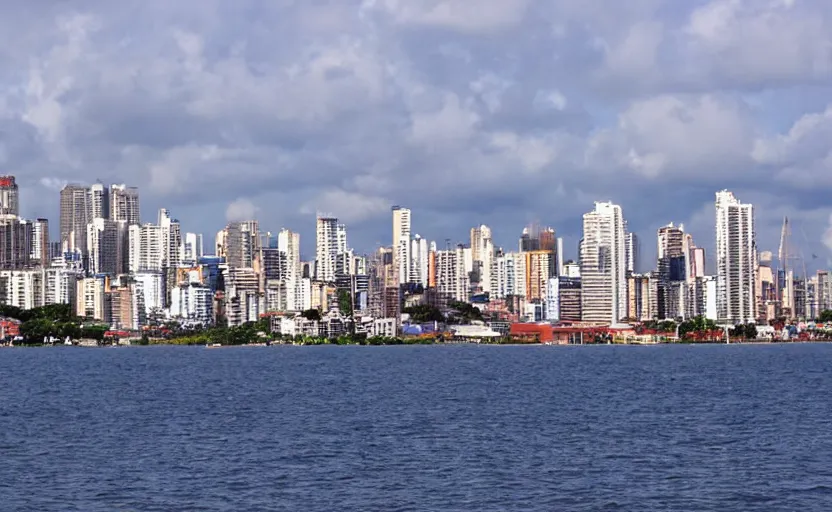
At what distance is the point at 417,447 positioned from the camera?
40594 millimetres

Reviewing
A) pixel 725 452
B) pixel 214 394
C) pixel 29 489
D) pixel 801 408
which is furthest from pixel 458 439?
pixel 214 394

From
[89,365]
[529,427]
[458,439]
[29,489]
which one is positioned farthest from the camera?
[89,365]

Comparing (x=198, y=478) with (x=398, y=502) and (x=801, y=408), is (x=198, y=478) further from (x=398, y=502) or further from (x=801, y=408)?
(x=801, y=408)

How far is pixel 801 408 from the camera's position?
55469mm

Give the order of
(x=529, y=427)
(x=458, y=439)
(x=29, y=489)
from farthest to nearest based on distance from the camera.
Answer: (x=529, y=427), (x=458, y=439), (x=29, y=489)

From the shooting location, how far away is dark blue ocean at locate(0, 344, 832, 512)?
1241 inches

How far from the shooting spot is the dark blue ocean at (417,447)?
31.5 meters

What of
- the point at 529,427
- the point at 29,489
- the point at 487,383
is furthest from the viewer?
the point at 487,383

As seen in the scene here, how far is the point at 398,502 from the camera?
30.9 m

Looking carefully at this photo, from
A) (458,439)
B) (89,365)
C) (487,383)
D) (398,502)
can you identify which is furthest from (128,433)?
(89,365)

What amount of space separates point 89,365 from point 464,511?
86131mm

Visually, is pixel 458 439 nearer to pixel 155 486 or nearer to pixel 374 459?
pixel 374 459

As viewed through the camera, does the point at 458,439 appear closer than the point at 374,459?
No

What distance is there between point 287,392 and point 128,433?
21538 mm
